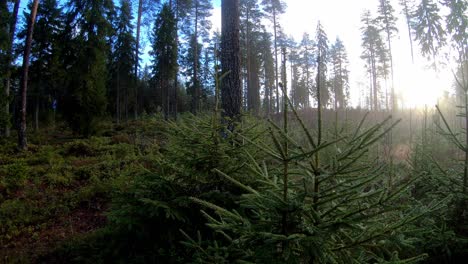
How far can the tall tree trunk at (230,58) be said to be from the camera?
5.38 m

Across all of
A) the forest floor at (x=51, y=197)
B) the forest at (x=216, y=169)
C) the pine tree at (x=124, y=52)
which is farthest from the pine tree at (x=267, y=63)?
the forest floor at (x=51, y=197)

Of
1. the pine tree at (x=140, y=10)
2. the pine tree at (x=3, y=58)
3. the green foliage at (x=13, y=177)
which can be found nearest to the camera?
the green foliage at (x=13, y=177)

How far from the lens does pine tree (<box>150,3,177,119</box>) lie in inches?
1071

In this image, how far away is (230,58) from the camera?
5602 millimetres

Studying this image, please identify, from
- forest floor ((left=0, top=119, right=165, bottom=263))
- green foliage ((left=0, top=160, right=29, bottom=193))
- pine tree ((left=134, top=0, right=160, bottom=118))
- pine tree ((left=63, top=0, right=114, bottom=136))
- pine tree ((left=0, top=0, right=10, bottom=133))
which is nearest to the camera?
forest floor ((left=0, top=119, right=165, bottom=263))

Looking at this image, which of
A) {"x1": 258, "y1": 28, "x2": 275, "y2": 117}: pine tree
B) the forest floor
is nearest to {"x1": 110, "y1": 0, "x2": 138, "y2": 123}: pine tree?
{"x1": 258, "y1": 28, "x2": 275, "y2": 117}: pine tree

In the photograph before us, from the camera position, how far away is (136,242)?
146 inches

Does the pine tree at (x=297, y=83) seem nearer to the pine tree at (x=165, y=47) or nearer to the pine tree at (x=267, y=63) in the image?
the pine tree at (x=267, y=63)

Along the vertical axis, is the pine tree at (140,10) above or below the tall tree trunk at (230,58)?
above

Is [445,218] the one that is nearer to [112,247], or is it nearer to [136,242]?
[136,242]

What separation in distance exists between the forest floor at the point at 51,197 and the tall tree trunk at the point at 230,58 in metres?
3.10

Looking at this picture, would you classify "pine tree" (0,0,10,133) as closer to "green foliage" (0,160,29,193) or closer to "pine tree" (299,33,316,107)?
"green foliage" (0,160,29,193)

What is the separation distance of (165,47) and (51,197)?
2299cm

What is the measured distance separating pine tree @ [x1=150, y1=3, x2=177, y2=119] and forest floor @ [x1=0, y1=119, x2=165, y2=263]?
1619cm
